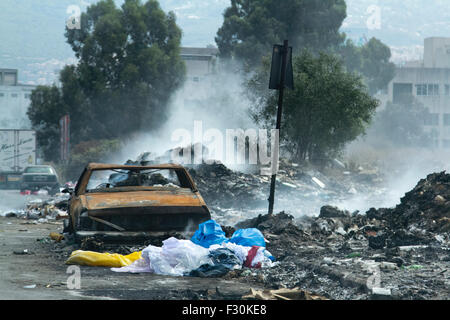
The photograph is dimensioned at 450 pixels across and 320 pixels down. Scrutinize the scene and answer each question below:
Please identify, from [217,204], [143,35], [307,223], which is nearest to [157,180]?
[217,204]

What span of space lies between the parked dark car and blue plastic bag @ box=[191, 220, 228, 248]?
25.3m

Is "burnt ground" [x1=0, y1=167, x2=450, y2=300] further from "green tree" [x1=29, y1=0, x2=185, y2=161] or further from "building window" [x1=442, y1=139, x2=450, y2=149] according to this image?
"building window" [x1=442, y1=139, x2=450, y2=149]

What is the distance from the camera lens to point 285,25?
65.4 metres

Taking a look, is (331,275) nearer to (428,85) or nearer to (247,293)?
(247,293)

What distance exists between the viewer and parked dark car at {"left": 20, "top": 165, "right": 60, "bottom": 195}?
3475 centimetres

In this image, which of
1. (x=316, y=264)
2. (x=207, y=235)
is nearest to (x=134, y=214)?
(x=207, y=235)

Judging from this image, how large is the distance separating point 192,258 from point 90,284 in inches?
61.3

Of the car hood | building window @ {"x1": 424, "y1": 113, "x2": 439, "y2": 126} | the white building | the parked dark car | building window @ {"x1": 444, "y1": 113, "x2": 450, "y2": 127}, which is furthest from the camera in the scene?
the white building

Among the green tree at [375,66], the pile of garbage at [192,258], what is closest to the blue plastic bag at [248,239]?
the pile of garbage at [192,258]

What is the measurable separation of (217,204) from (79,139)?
4133 centimetres

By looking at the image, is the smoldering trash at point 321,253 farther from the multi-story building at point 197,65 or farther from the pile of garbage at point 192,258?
the multi-story building at point 197,65

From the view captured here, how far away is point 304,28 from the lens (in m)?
65.8

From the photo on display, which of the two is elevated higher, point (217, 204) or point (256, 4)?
point (256, 4)

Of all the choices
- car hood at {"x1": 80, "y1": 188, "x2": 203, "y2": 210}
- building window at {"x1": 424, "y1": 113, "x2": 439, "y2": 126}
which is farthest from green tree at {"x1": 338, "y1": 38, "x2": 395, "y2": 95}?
car hood at {"x1": 80, "y1": 188, "x2": 203, "y2": 210}
